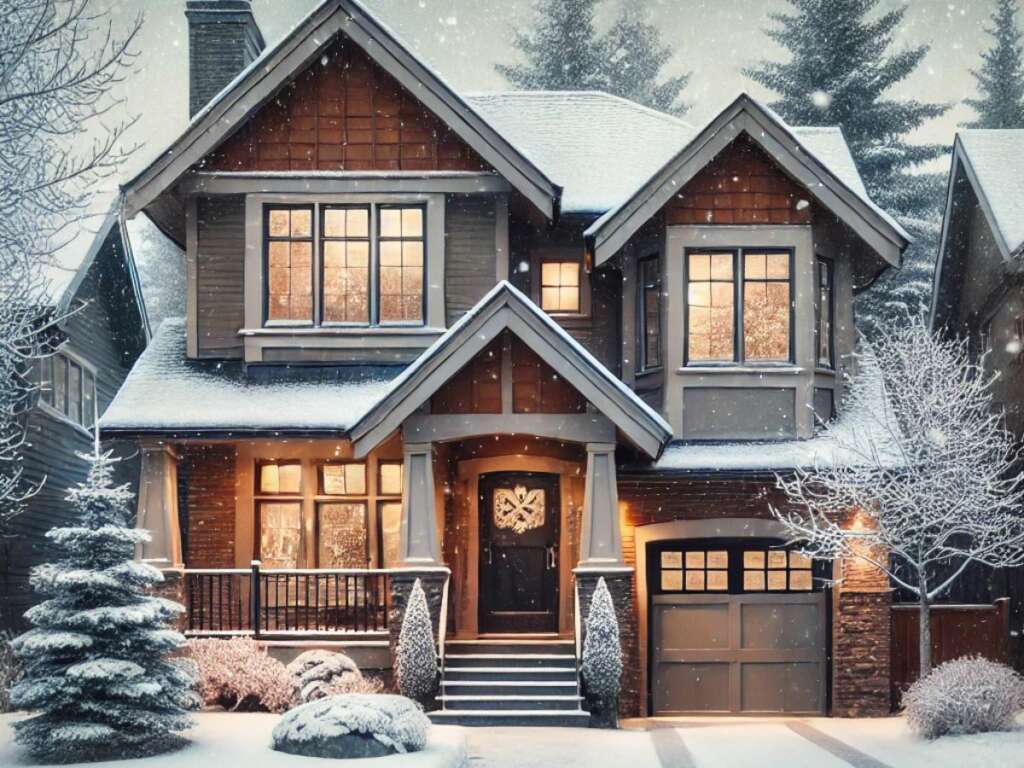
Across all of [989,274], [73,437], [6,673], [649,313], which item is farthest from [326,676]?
[989,274]

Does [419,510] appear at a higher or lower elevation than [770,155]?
lower

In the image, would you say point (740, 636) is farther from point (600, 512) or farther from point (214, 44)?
point (214, 44)

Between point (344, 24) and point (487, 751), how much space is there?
10176mm

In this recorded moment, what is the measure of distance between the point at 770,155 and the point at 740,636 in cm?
669

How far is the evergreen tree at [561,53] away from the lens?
4347 cm

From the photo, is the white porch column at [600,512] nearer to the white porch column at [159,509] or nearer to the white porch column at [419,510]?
the white porch column at [419,510]

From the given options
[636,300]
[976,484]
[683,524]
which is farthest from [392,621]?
[976,484]

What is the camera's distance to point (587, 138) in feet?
71.8

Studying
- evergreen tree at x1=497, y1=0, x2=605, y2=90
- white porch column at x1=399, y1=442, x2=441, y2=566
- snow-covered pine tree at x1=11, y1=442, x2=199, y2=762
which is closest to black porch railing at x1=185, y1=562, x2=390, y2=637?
white porch column at x1=399, y1=442, x2=441, y2=566

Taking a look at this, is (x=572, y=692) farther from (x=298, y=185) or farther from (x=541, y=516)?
(x=298, y=185)

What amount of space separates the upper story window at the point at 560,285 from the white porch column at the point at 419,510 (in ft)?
12.7

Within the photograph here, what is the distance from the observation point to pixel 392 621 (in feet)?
56.5

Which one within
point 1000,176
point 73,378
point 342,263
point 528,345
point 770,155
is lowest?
point 73,378

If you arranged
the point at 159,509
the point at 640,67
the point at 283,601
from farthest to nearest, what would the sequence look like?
the point at 640,67 → the point at 283,601 → the point at 159,509
